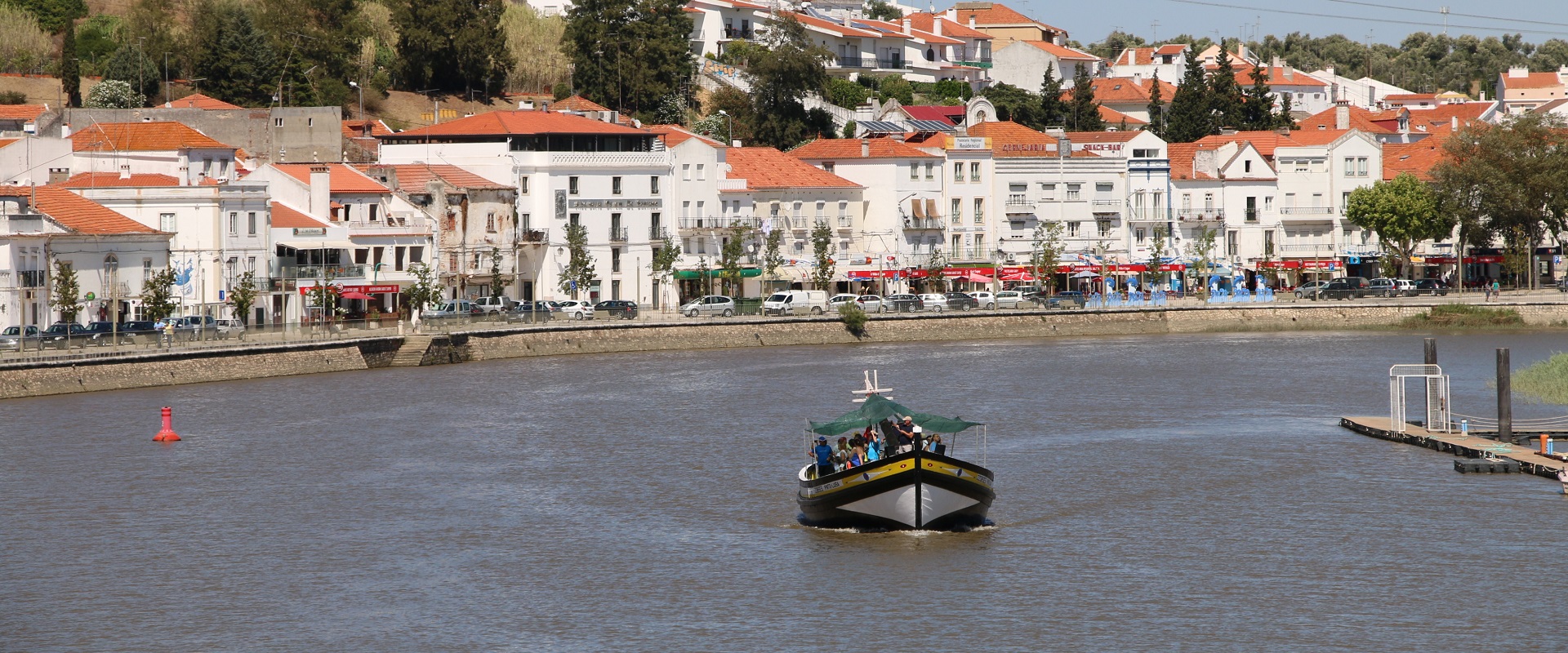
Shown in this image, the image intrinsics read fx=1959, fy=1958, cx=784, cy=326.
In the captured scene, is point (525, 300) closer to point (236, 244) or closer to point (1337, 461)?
point (236, 244)

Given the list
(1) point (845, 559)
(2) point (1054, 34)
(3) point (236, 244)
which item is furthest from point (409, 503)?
(2) point (1054, 34)

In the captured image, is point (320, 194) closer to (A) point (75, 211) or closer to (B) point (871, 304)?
(A) point (75, 211)

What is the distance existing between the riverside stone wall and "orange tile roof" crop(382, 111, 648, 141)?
15.4 metres

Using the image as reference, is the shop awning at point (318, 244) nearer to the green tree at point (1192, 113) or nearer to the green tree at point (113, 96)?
the green tree at point (113, 96)

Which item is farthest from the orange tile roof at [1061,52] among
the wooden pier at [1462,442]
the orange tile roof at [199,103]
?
the wooden pier at [1462,442]

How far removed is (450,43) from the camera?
377 ft

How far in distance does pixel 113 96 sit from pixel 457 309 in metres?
30.0

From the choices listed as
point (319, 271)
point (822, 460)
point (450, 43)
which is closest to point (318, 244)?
point (319, 271)

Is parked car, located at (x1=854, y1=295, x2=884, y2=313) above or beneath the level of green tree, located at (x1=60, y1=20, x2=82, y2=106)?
beneath

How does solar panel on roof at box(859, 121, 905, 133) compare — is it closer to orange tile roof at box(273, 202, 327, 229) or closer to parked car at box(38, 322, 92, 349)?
orange tile roof at box(273, 202, 327, 229)

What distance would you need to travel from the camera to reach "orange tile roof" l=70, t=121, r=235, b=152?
80562mm

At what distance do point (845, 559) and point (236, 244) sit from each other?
47.6 metres

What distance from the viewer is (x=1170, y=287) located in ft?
342

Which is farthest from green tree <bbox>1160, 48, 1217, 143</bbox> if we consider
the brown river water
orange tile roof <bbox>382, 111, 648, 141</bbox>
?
the brown river water
